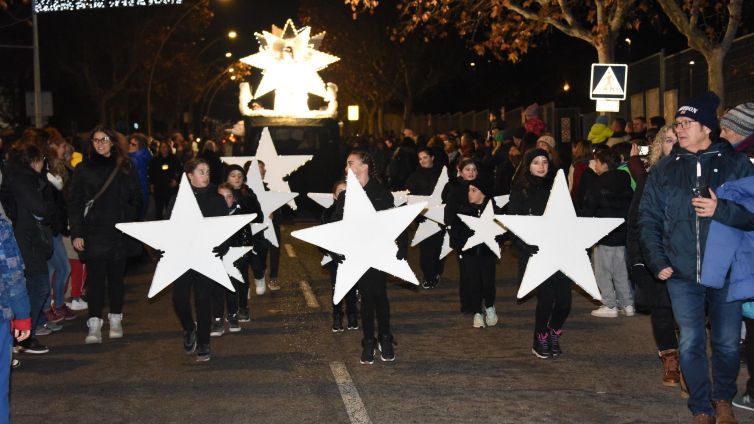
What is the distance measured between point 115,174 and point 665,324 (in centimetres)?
497

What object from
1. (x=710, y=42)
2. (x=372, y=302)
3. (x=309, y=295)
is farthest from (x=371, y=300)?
(x=710, y=42)

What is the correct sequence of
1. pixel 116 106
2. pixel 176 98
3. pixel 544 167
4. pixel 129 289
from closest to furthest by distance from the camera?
pixel 544 167
pixel 129 289
pixel 116 106
pixel 176 98

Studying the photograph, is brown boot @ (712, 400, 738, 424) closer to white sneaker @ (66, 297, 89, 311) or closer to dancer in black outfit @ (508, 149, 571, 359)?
dancer in black outfit @ (508, 149, 571, 359)

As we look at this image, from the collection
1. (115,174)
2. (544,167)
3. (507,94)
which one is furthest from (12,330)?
(507,94)

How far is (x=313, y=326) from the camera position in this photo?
1141 cm

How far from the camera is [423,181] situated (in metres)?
14.5

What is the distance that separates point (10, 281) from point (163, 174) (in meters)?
14.8

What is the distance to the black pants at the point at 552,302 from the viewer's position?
9.52m

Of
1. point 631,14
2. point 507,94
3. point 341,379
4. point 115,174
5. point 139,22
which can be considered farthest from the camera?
point 507,94

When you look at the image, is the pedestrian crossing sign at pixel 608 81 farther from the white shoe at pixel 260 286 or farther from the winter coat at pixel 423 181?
the white shoe at pixel 260 286

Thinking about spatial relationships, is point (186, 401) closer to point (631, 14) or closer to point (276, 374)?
point (276, 374)

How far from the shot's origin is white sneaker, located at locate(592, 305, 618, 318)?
466 inches

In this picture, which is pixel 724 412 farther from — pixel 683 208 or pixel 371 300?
pixel 371 300

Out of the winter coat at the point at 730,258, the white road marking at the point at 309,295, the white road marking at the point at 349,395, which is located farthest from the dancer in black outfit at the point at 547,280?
the white road marking at the point at 309,295
